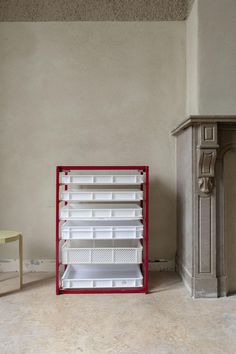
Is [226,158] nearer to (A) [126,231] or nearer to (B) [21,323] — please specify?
(A) [126,231]

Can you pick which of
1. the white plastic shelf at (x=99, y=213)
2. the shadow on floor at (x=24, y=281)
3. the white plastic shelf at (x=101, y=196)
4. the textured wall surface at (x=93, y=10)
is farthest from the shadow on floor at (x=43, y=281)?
the textured wall surface at (x=93, y=10)

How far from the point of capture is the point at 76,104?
3768 mm

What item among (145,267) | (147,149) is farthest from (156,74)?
(145,267)

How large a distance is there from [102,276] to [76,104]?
1.97 metres

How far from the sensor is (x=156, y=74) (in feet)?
12.4

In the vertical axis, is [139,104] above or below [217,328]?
above

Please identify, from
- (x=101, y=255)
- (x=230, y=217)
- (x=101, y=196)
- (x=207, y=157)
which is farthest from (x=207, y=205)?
(x=101, y=255)

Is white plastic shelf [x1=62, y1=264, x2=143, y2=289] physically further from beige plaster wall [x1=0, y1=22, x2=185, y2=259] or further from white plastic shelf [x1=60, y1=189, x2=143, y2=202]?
white plastic shelf [x1=60, y1=189, x2=143, y2=202]

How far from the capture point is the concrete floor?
7.14ft

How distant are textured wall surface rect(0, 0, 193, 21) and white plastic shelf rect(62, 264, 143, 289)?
2.87 meters

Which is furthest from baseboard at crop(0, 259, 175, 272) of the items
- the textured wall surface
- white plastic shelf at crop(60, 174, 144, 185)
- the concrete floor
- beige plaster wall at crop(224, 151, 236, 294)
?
the textured wall surface

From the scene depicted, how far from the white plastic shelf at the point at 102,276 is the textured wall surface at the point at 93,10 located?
9.43 feet

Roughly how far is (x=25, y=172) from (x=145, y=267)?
1772 mm

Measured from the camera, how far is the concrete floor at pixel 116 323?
7.14ft
